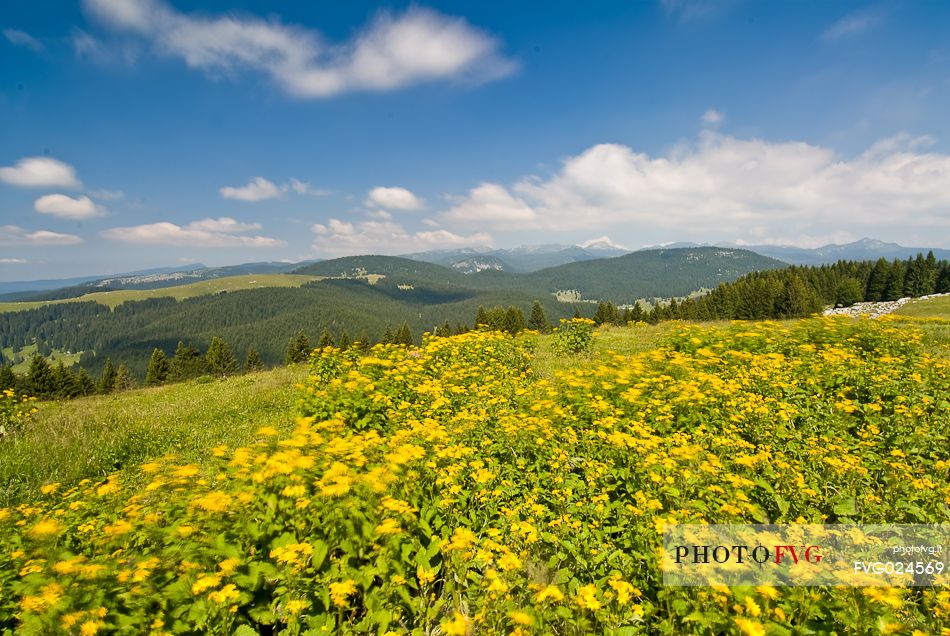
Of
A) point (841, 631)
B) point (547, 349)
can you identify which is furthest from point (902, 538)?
point (547, 349)

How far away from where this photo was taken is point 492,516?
4863 millimetres

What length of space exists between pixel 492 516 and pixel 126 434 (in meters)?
10.8

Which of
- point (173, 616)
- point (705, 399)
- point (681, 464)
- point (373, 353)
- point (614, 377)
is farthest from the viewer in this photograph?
point (373, 353)

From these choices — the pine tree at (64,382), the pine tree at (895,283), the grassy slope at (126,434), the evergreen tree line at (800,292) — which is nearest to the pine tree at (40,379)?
the pine tree at (64,382)

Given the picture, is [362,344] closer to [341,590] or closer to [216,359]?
[341,590]

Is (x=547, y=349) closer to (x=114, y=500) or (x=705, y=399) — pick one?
(x=705, y=399)

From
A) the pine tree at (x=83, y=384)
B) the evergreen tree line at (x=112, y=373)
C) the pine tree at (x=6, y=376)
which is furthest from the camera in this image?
the pine tree at (x=83, y=384)

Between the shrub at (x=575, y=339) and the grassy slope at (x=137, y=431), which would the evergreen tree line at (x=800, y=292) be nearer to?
the shrub at (x=575, y=339)

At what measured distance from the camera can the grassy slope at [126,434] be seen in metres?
8.12

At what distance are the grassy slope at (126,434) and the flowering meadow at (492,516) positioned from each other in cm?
147

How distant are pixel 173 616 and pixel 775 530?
592 cm

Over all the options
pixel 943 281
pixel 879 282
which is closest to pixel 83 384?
pixel 879 282

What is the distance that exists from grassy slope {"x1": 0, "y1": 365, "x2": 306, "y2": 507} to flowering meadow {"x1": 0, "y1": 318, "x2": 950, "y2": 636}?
1473 millimetres

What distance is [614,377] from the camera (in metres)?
8.95
